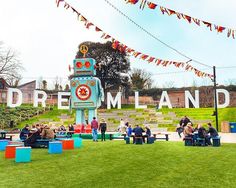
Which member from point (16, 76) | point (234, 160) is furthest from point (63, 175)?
point (16, 76)

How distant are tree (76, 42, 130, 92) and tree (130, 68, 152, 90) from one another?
5984mm

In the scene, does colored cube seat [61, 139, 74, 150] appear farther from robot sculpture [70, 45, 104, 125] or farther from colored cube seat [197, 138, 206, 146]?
robot sculpture [70, 45, 104, 125]

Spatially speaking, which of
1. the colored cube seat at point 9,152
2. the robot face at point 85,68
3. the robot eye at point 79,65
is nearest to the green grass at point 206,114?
the robot face at point 85,68

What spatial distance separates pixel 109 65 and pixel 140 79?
Result: 35.5 feet

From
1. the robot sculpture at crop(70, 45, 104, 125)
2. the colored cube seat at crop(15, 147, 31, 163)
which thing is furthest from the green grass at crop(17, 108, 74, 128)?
the colored cube seat at crop(15, 147, 31, 163)

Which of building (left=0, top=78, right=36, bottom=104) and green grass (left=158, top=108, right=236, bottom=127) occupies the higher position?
building (left=0, top=78, right=36, bottom=104)

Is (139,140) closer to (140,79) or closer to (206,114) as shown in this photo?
(206,114)

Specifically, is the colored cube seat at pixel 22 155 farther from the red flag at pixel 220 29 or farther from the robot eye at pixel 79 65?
the robot eye at pixel 79 65

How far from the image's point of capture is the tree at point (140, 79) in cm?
6080

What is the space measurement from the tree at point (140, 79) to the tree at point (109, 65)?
19.6 ft

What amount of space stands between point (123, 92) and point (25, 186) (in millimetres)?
47366

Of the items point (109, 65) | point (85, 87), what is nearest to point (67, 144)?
point (85, 87)

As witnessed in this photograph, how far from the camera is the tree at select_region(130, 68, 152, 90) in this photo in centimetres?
6080

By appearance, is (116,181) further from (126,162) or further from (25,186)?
(126,162)
